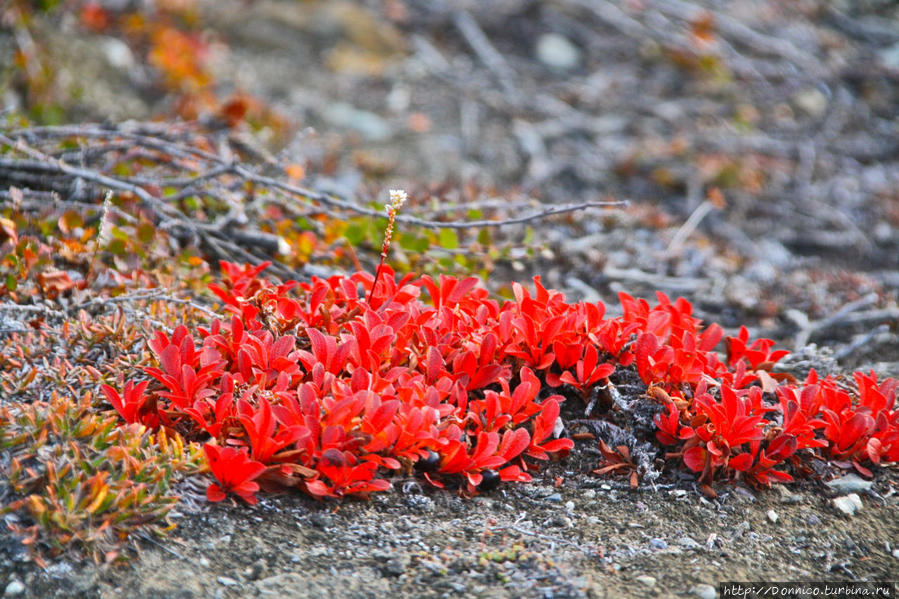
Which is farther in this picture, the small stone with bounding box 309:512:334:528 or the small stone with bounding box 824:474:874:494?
the small stone with bounding box 824:474:874:494

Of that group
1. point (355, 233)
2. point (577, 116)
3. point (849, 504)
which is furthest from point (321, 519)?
point (577, 116)

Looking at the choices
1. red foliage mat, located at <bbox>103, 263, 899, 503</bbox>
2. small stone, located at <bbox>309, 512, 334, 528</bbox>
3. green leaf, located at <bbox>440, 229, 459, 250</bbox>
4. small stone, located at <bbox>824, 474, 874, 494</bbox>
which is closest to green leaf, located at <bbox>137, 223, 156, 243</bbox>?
red foliage mat, located at <bbox>103, 263, 899, 503</bbox>

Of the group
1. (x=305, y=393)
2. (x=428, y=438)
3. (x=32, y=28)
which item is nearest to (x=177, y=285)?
(x=305, y=393)

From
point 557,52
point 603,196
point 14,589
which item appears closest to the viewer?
Answer: point 14,589

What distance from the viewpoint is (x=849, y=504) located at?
2639 mm

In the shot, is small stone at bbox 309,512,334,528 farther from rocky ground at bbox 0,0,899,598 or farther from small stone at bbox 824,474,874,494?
small stone at bbox 824,474,874,494

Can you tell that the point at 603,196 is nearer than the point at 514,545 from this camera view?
No

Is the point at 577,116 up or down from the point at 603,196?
up

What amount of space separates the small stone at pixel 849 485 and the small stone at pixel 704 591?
2.72 ft

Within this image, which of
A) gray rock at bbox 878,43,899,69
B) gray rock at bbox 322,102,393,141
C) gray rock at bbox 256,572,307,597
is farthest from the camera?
gray rock at bbox 878,43,899,69

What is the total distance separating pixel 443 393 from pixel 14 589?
4.40 ft

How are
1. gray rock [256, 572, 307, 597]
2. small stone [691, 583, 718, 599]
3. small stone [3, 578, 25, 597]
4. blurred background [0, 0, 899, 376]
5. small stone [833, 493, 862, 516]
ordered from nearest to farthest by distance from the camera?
small stone [3, 578, 25, 597], gray rock [256, 572, 307, 597], small stone [691, 583, 718, 599], small stone [833, 493, 862, 516], blurred background [0, 0, 899, 376]

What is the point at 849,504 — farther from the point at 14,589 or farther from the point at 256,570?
the point at 14,589

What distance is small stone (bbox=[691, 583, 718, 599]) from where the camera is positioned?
2154 millimetres
